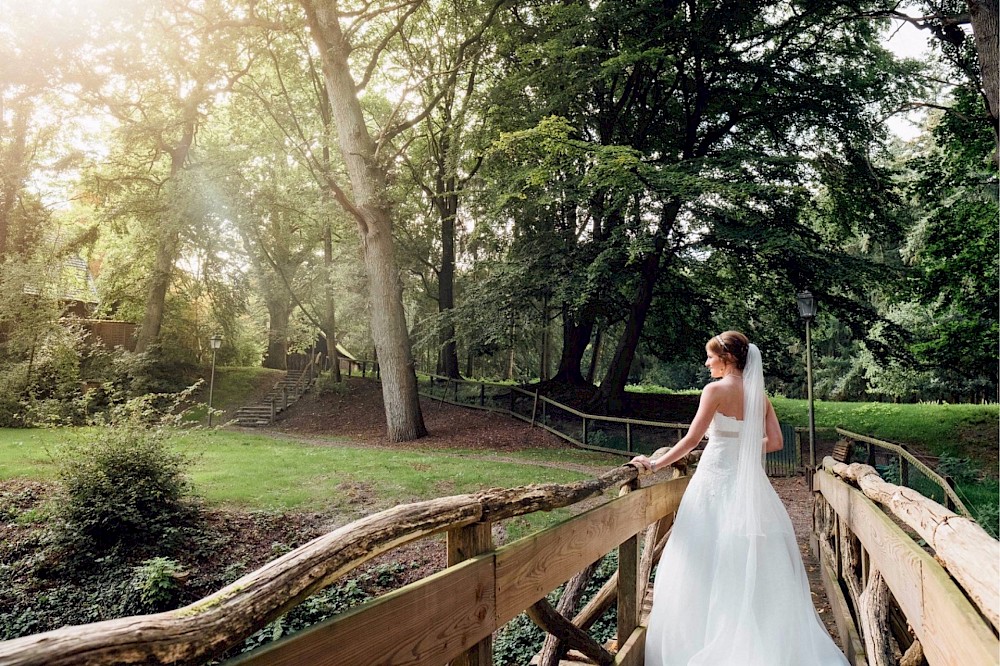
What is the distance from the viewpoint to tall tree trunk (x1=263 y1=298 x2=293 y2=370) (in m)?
30.5

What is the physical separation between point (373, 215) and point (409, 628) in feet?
48.5

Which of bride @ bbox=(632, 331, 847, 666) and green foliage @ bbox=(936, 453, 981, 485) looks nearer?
bride @ bbox=(632, 331, 847, 666)

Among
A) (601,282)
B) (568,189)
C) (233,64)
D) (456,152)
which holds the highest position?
(233,64)

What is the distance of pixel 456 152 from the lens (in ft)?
61.3

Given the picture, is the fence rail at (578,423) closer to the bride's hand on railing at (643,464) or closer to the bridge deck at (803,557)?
the bridge deck at (803,557)

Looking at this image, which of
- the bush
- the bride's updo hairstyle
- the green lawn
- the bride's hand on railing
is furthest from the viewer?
the green lawn

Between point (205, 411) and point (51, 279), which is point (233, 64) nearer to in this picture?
point (51, 279)

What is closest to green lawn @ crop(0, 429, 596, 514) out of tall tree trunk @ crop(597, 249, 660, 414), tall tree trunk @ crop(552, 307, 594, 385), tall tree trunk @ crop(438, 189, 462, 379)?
tall tree trunk @ crop(597, 249, 660, 414)

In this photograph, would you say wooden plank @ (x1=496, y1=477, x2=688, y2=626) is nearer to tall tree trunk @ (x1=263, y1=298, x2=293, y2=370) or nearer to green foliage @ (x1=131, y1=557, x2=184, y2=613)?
green foliage @ (x1=131, y1=557, x2=184, y2=613)

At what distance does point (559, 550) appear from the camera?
247 centimetres

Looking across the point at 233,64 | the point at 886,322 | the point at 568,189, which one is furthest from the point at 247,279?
the point at 886,322

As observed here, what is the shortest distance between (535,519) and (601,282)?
836 cm

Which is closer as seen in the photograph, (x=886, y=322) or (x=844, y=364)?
(x=886, y=322)

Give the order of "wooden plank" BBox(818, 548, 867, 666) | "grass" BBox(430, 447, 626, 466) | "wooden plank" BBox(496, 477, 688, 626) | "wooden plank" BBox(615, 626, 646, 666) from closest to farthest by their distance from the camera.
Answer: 1. "wooden plank" BBox(496, 477, 688, 626)
2. "wooden plank" BBox(615, 626, 646, 666)
3. "wooden plank" BBox(818, 548, 867, 666)
4. "grass" BBox(430, 447, 626, 466)
